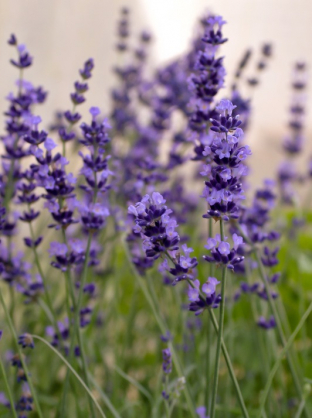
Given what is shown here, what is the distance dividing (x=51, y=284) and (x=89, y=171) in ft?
2.08

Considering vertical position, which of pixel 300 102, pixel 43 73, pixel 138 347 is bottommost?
pixel 138 347

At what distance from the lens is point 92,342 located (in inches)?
41.3

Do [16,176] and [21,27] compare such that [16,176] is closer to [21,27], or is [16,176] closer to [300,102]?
[300,102]

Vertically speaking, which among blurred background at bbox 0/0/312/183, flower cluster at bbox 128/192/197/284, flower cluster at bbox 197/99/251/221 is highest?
blurred background at bbox 0/0/312/183

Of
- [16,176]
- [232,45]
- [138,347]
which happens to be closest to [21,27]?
[232,45]

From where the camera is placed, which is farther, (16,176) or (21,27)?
(21,27)

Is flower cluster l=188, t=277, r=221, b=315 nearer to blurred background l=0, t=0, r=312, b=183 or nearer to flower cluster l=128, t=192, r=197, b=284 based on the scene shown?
flower cluster l=128, t=192, r=197, b=284

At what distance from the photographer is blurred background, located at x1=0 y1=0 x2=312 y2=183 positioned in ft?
6.91

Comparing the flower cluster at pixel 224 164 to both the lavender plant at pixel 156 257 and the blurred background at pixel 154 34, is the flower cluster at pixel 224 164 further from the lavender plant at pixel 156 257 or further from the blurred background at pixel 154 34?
the blurred background at pixel 154 34

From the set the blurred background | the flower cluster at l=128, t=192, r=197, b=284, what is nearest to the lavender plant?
the flower cluster at l=128, t=192, r=197, b=284

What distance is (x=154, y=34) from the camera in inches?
75.8

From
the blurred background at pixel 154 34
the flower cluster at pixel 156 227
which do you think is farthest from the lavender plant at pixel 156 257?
the blurred background at pixel 154 34

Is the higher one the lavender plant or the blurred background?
the blurred background

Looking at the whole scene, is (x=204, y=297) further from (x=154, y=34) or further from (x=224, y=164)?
(x=154, y=34)
